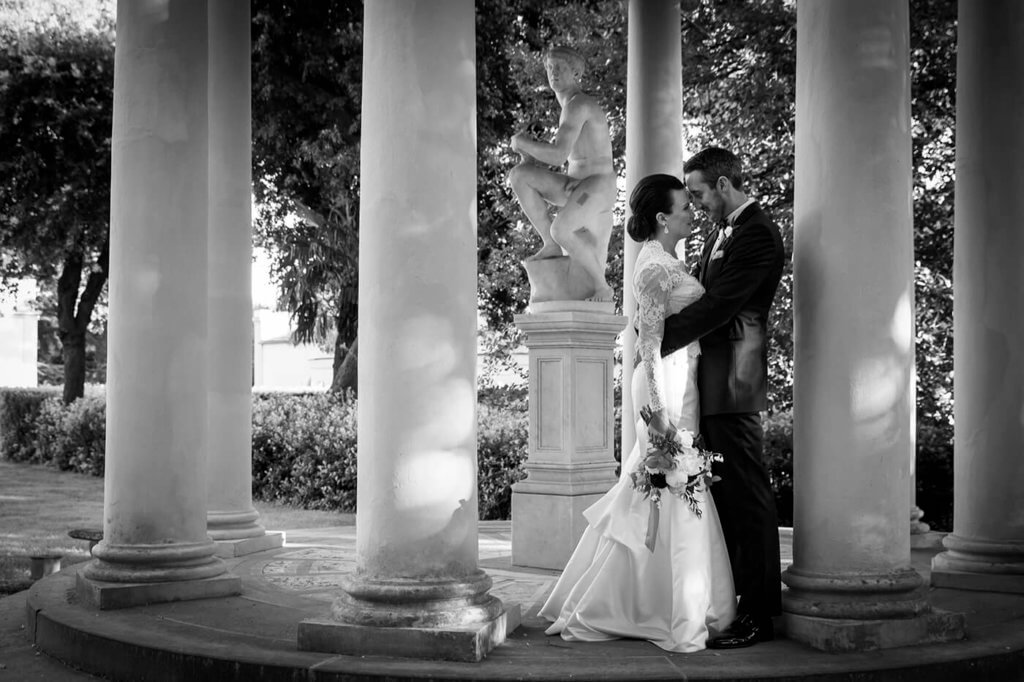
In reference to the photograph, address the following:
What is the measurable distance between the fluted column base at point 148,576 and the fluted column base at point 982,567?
215 inches

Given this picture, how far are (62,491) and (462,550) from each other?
779 inches

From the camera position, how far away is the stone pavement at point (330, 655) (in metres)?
6.07

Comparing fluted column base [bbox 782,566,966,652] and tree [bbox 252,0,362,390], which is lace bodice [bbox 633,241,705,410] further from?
tree [bbox 252,0,362,390]

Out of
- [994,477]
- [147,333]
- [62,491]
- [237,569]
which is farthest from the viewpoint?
[62,491]

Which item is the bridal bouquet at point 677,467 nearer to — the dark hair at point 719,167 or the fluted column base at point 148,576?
the dark hair at point 719,167

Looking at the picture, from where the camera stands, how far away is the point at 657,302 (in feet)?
23.4

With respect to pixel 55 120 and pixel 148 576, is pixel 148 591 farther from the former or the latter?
pixel 55 120

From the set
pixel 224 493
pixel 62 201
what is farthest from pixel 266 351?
pixel 224 493

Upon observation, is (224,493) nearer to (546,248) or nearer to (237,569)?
(237,569)

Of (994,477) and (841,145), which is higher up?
(841,145)

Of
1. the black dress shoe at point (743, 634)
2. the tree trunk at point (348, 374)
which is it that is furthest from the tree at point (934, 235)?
the tree trunk at point (348, 374)

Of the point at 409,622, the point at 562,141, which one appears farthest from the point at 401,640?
the point at 562,141

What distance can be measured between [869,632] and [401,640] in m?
2.65

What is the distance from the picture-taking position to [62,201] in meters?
26.8
